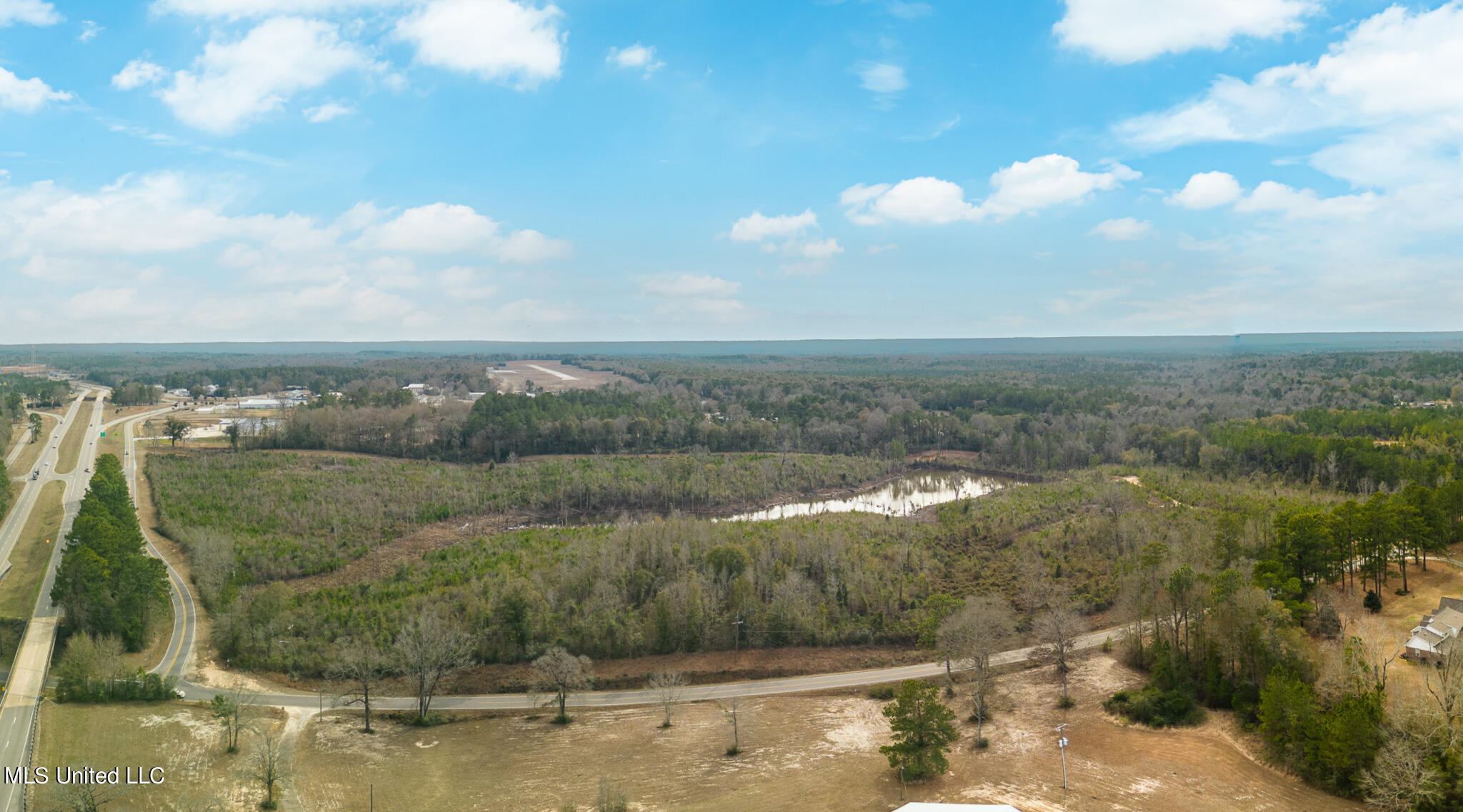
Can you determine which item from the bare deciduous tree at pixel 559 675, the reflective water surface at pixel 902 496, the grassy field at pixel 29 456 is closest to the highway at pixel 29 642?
the grassy field at pixel 29 456

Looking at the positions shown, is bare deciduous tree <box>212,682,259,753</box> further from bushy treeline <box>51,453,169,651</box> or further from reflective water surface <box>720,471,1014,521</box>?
reflective water surface <box>720,471,1014,521</box>

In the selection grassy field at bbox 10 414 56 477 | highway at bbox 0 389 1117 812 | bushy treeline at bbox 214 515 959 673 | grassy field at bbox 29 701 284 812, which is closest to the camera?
grassy field at bbox 29 701 284 812

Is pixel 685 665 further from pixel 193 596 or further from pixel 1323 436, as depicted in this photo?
pixel 1323 436

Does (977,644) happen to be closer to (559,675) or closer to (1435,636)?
(1435,636)

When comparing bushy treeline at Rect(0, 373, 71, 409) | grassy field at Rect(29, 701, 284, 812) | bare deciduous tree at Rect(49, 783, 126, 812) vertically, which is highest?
bushy treeline at Rect(0, 373, 71, 409)

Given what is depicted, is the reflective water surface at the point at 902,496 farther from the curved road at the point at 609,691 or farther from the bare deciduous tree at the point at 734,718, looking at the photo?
the bare deciduous tree at the point at 734,718

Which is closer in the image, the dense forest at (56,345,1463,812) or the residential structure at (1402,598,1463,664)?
the residential structure at (1402,598,1463,664)

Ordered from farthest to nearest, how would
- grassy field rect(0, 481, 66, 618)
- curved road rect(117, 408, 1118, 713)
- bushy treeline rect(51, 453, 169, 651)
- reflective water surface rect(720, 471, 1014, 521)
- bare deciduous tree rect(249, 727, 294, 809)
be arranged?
reflective water surface rect(720, 471, 1014, 521) < grassy field rect(0, 481, 66, 618) < bushy treeline rect(51, 453, 169, 651) < curved road rect(117, 408, 1118, 713) < bare deciduous tree rect(249, 727, 294, 809)

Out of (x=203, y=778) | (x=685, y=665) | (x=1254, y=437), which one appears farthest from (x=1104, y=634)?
(x=1254, y=437)

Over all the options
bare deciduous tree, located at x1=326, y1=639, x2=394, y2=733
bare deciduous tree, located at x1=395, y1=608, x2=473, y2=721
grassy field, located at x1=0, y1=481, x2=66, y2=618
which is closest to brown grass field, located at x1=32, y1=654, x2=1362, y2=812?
bare deciduous tree, located at x1=326, y1=639, x2=394, y2=733
